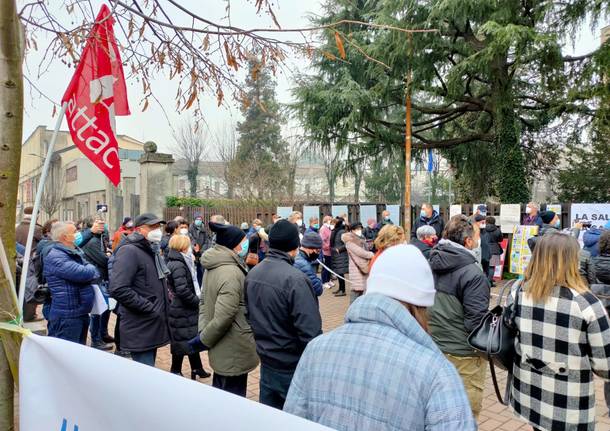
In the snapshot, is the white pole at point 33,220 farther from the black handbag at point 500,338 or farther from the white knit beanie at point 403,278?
the black handbag at point 500,338

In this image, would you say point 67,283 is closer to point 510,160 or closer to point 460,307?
point 460,307

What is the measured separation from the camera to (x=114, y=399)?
5.63ft

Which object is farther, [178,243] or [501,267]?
[501,267]

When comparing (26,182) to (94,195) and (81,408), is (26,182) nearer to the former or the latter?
(94,195)

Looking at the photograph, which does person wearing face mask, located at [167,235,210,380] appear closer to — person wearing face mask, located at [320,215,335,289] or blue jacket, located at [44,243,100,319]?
blue jacket, located at [44,243,100,319]

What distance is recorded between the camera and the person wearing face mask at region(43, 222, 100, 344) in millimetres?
4965

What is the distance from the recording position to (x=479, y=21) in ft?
53.8

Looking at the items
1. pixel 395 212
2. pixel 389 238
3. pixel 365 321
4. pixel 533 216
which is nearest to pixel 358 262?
pixel 389 238

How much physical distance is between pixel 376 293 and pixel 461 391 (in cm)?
42

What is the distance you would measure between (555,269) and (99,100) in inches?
107

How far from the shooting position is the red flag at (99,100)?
2586 millimetres

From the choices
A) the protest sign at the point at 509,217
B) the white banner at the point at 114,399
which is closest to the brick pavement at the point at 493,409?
the white banner at the point at 114,399

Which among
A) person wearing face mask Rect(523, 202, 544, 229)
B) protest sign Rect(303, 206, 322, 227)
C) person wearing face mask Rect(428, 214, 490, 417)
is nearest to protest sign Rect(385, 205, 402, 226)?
protest sign Rect(303, 206, 322, 227)

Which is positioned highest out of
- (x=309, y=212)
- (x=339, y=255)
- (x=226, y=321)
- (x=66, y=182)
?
(x=66, y=182)
